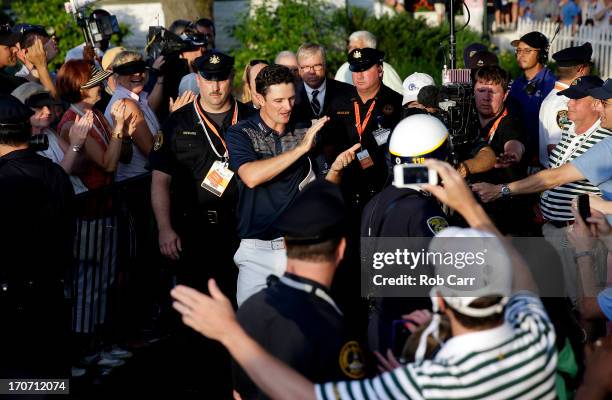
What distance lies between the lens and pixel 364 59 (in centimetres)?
745

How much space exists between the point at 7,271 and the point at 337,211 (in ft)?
8.33

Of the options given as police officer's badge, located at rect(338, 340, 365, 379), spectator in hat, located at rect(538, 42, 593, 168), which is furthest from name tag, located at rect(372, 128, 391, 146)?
police officer's badge, located at rect(338, 340, 365, 379)

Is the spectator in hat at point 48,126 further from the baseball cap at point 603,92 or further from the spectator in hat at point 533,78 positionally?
the spectator in hat at point 533,78

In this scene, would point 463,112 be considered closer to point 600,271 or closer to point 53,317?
point 600,271

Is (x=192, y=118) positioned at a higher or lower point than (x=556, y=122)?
higher

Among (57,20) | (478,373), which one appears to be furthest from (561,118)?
(57,20)

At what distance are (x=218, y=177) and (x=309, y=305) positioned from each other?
3141mm

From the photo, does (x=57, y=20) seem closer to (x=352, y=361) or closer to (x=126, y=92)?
(x=126, y=92)

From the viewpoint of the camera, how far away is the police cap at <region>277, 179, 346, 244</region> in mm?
3404

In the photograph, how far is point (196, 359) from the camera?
6902 millimetres

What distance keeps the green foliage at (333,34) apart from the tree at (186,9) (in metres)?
1.02

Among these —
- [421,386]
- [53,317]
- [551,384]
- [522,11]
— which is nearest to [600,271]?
[551,384]

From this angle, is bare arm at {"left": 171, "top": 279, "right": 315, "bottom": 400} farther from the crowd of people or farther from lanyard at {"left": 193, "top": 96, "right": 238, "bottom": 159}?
lanyard at {"left": 193, "top": 96, "right": 238, "bottom": 159}

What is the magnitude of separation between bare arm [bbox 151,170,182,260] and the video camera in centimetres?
333
